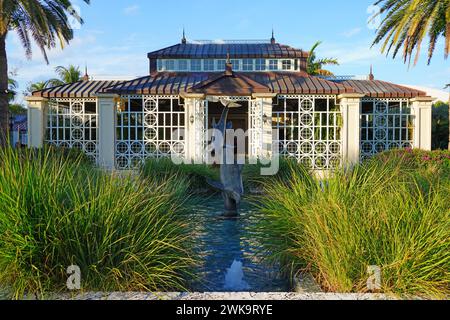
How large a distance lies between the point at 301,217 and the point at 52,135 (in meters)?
16.1

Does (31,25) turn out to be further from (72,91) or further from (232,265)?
(232,265)

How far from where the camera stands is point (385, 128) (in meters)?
17.7

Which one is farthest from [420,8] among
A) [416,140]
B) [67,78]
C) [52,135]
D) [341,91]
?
[67,78]

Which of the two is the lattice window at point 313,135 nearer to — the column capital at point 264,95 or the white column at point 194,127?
the column capital at point 264,95

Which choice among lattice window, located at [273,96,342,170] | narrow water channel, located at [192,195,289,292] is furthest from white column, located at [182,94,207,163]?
narrow water channel, located at [192,195,289,292]

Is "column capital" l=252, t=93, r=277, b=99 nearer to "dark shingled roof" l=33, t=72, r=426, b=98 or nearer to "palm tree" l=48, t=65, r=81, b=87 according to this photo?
"dark shingled roof" l=33, t=72, r=426, b=98

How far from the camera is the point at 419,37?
15.1 m

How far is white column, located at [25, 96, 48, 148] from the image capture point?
1708 cm

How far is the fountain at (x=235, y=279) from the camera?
4396 millimetres

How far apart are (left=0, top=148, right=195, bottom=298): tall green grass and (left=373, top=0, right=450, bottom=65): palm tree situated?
45.4 ft

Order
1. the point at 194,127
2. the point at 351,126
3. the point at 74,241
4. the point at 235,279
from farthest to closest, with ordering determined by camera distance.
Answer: the point at 351,126 < the point at 194,127 < the point at 235,279 < the point at 74,241

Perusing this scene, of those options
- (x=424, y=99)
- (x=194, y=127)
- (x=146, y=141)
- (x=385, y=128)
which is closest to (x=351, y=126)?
(x=385, y=128)

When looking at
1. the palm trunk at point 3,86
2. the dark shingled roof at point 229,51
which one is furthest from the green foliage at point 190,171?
the dark shingled roof at point 229,51

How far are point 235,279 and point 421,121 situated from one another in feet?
51.9
